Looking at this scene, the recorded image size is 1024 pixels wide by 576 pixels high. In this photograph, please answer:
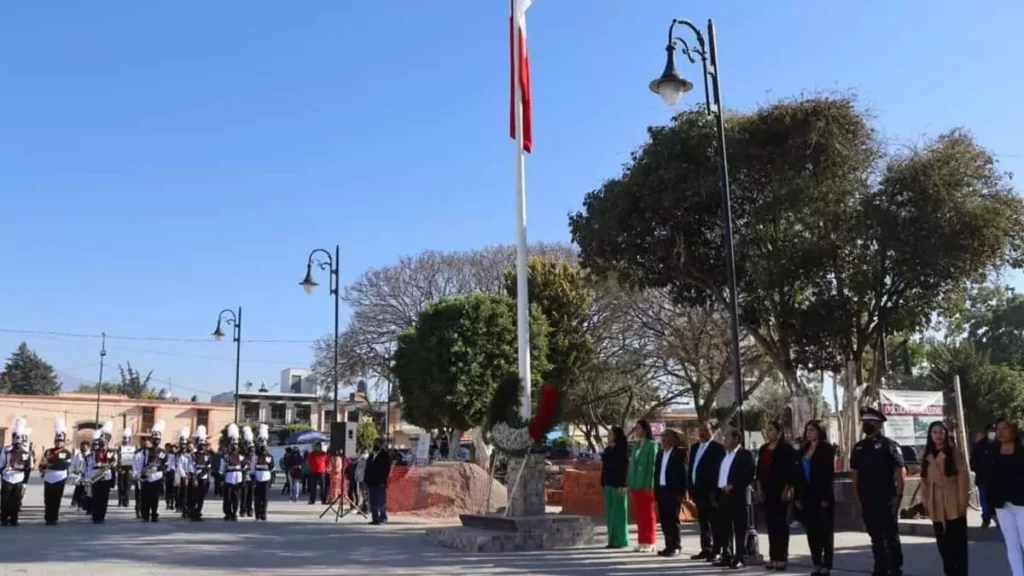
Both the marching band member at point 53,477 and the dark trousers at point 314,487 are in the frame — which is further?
the dark trousers at point 314,487

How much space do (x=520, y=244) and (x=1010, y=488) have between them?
331 inches

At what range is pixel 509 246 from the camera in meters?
47.8

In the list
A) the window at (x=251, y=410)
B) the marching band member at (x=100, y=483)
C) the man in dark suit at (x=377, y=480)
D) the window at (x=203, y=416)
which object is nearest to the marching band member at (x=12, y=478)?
the marching band member at (x=100, y=483)

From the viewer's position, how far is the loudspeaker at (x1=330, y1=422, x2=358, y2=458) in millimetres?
21375

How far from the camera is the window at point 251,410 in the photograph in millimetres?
76062

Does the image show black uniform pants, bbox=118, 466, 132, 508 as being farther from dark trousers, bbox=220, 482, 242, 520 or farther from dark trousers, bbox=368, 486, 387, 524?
dark trousers, bbox=368, 486, 387, 524

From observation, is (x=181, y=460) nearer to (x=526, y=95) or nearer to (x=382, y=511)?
(x=382, y=511)

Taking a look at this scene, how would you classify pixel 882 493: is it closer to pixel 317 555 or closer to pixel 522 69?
pixel 317 555

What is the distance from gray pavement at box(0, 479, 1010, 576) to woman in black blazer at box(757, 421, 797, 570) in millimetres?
374

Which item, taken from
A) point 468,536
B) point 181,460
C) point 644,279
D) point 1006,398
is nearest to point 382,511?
point 181,460

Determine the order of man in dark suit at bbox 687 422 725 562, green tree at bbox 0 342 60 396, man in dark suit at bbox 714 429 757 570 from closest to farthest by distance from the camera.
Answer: man in dark suit at bbox 714 429 757 570
man in dark suit at bbox 687 422 725 562
green tree at bbox 0 342 60 396

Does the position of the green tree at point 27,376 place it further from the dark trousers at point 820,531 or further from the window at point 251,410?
the dark trousers at point 820,531

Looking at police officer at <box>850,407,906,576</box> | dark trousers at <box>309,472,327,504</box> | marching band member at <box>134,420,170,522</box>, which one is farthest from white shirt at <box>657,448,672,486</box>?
dark trousers at <box>309,472,327,504</box>

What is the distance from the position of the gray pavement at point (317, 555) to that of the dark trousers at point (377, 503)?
1014mm
